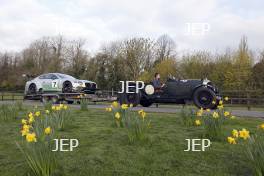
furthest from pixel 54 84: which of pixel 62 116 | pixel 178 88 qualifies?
pixel 62 116

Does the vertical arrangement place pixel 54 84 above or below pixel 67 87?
above

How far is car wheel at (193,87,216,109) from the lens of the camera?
1146 cm

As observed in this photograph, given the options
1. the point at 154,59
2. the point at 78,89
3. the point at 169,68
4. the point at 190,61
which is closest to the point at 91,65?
the point at 154,59

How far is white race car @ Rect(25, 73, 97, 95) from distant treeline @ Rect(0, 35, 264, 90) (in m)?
4.39

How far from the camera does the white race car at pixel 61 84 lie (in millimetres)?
16016

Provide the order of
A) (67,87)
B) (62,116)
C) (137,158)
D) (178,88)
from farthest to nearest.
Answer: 1. (67,87)
2. (178,88)
3. (62,116)
4. (137,158)

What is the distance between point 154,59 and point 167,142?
2995cm

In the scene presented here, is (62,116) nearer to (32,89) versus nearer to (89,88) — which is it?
(89,88)

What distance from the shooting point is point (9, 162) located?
3.84 m

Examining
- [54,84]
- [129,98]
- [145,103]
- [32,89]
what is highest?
[54,84]

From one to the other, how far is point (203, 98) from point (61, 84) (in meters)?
7.93

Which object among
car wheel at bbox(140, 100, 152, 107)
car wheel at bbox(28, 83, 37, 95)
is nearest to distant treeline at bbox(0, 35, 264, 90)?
car wheel at bbox(140, 100, 152, 107)

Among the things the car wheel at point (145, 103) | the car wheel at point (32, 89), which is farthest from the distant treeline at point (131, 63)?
the car wheel at point (32, 89)

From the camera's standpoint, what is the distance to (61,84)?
16.3m
